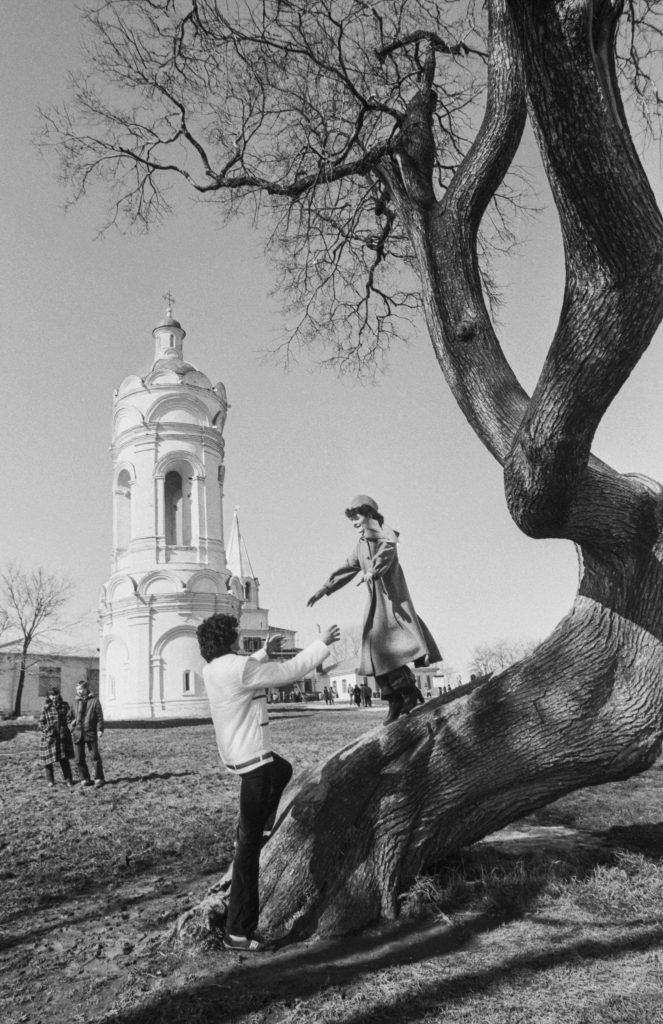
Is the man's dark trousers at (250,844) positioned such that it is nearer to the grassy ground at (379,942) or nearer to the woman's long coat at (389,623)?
the grassy ground at (379,942)

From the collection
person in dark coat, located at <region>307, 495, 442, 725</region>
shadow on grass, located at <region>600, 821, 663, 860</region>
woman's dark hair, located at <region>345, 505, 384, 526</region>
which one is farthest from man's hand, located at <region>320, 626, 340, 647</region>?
shadow on grass, located at <region>600, 821, 663, 860</region>

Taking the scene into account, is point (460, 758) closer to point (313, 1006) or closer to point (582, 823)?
point (313, 1006)

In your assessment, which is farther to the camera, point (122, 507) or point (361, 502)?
point (122, 507)

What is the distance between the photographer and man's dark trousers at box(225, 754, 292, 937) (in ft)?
13.1

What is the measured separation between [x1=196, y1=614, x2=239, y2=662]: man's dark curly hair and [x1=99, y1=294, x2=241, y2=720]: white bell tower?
2866 cm

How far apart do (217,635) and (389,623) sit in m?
2.19

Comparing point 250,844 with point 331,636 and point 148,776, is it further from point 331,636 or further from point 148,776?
point 148,776

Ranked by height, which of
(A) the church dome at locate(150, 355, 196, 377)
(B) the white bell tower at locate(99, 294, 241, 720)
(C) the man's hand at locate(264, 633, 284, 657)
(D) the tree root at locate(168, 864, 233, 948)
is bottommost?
(D) the tree root at locate(168, 864, 233, 948)

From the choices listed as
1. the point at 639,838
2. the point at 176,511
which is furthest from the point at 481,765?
the point at 176,511

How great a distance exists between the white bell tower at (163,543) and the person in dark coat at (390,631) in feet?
88.4

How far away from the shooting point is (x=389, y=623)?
6090 mm

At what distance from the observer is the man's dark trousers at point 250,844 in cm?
398

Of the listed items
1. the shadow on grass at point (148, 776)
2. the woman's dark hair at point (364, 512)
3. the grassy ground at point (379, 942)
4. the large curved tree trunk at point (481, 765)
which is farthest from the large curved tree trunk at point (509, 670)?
the shadow on grass at point (148, 776)

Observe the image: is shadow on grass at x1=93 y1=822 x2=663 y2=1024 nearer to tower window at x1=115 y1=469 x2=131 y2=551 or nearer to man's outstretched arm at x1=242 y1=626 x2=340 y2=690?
man's outstretched arm at x1=242 y1=626 x2=340 y2=690
